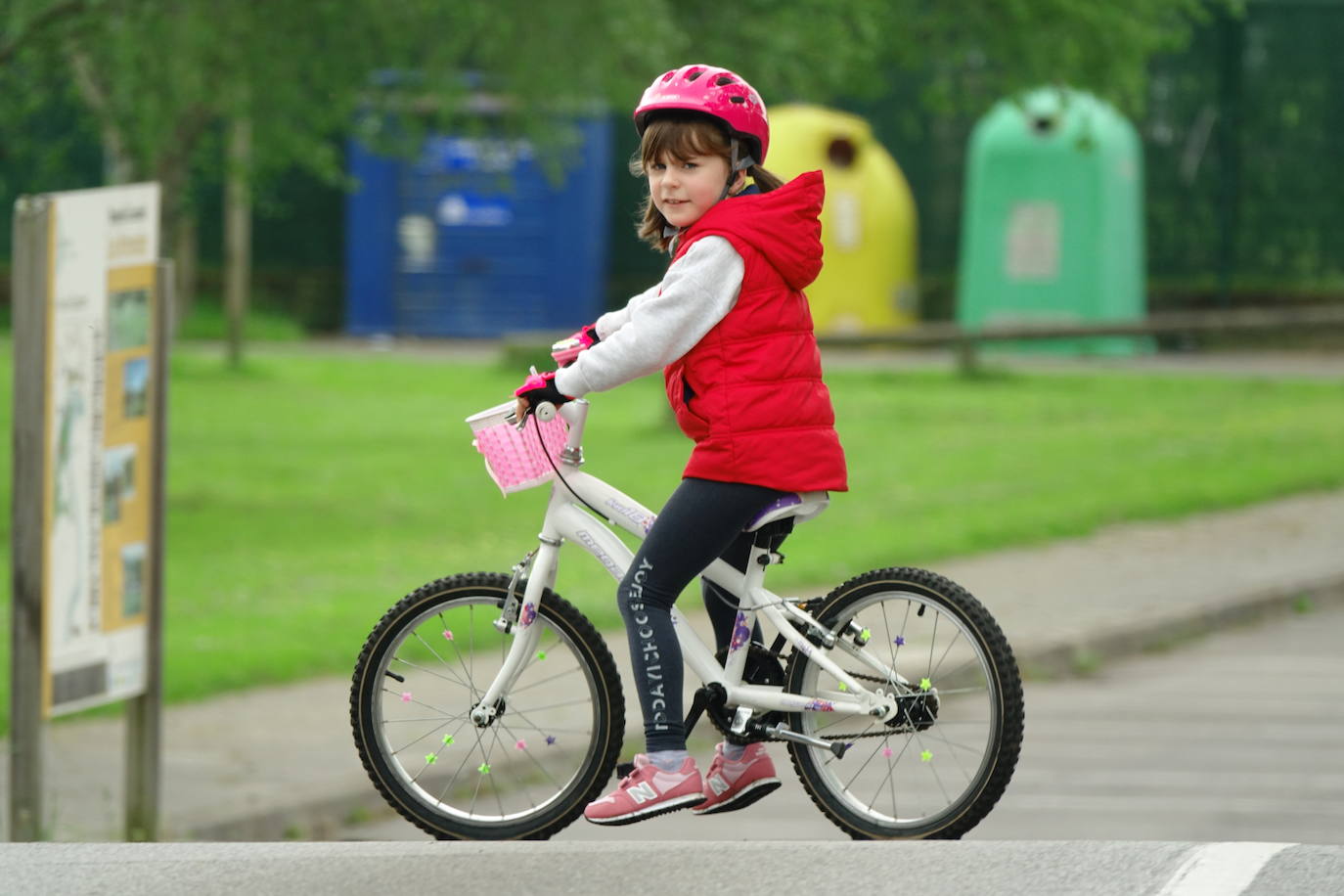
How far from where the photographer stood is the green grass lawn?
11.2 metres

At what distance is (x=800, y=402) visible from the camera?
350cm

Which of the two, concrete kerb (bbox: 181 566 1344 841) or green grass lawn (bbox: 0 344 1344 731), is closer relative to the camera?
concrete kerb (bbox: 181 566 1344 841)

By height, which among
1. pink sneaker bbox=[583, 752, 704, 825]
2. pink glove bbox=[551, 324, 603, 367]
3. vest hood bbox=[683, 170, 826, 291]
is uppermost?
vest hood bbox=[683, 170, 826, 291]

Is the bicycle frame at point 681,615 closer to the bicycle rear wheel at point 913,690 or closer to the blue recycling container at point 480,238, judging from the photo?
the bicycle rear wheel at point 913,690

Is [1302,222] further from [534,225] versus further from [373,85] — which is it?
[373,85]

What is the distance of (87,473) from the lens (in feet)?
23.8

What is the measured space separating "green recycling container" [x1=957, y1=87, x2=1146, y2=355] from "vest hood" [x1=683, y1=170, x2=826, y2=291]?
2035 cm

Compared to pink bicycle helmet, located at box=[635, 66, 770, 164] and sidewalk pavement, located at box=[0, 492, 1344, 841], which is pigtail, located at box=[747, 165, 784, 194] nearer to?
pink bicycle helmet, located at box=[635, 66, 770, 164]

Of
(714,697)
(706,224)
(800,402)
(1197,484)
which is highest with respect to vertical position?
(706,224)

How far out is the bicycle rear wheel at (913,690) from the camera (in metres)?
3.54

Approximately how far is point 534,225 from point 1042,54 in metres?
11.4

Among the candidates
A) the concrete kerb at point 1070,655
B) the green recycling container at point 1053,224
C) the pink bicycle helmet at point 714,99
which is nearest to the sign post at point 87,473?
the concrete kerb at point 1070,655

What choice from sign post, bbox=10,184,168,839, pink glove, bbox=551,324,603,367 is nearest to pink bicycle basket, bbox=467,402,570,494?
pink glove, bbox=551,324,603,367

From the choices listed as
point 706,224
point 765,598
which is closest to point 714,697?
point 765,598
